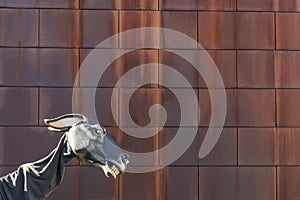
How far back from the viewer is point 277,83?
8039 millimetres

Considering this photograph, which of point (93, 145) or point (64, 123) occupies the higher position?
point (64, 123)

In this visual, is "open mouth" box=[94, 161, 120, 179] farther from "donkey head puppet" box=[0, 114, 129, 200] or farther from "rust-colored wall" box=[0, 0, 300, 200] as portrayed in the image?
"rust-colored wall" box=[0, 0, 300, 200]

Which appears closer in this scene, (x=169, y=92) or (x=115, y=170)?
(x=115, y=170)

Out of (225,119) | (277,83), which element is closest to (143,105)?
(225,119)

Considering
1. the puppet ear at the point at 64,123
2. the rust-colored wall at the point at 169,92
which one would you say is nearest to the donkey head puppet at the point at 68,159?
the puppet ear at the point at 64,123

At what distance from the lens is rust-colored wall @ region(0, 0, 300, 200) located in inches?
305

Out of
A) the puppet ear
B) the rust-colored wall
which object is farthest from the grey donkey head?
the rust-colored wall

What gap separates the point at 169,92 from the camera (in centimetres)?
789

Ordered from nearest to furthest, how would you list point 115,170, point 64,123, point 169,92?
point 115,170, point 64,123, point 169,92

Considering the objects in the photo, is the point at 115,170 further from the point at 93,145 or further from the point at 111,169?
the point at 93,145

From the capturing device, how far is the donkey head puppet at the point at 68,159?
3957mm

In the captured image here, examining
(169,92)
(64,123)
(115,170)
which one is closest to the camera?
(115,170)

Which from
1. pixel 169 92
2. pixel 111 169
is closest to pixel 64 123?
pixel 111 169

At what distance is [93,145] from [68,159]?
23 centimetres
